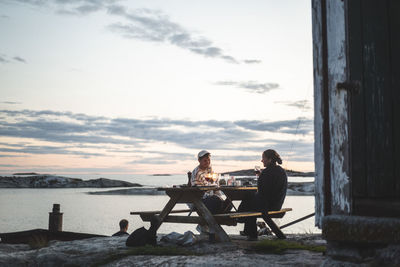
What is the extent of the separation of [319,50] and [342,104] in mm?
589

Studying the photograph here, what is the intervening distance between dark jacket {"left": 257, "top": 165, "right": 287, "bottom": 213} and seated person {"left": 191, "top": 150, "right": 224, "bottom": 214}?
34.7 inches

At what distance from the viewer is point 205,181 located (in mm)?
7371

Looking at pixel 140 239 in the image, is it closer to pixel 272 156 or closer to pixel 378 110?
pixel 272 156

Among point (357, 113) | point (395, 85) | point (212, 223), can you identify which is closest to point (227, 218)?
point (212, 223)

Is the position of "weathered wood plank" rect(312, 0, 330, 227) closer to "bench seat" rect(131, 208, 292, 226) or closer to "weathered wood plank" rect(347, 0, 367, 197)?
"weathered wood plank" rect(347, 0, 367, 197)

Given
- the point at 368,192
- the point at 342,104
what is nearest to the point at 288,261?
the point at 368,192

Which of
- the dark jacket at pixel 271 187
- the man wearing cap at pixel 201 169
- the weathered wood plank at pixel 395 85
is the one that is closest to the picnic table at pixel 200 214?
the dark jacket at pixel 271 187

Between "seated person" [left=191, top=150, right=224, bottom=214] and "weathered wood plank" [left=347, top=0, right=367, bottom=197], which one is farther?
"seated person" [left=191, top=150, right=224, bottom=214]

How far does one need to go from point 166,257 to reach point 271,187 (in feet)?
7.39

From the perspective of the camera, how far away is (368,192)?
374cm

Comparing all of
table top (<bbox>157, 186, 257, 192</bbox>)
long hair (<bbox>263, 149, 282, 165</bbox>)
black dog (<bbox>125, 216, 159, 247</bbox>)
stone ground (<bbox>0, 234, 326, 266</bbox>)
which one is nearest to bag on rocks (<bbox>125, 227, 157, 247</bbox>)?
black dog (<bbox>125, 216, 159, 247</bbox>)

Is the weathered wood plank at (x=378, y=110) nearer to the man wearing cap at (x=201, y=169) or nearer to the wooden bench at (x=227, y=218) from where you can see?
the wooden bench at (x=227, y=218)

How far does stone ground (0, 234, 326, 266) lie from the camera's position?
15.4 feet

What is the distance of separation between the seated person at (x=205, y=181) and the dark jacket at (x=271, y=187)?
2.89ft
